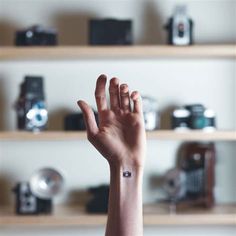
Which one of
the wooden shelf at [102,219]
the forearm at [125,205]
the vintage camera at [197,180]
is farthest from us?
the vintage camera at [197,180]

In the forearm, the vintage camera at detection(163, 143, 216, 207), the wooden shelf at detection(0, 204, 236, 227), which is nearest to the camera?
the forearm

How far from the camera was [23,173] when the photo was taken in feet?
7.78

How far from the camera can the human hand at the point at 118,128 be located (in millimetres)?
1126

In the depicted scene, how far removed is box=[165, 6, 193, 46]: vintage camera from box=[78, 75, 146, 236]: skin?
107cm

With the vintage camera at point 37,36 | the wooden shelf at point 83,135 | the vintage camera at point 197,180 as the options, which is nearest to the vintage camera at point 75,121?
the wooden shelf at point 83,135

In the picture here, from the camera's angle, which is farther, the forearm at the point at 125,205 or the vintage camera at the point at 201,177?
the vintage camera at the point at 201,177

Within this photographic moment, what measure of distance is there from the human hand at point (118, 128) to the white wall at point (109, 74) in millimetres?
1205

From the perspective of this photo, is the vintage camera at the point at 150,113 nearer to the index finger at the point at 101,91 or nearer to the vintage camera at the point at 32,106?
the vintage camera at the point at 32,106

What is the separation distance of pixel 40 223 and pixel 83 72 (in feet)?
2.13

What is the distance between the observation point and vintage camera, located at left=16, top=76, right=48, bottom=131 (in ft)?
7.14

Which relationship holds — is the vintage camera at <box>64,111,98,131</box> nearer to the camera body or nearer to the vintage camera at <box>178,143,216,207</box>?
the camera body

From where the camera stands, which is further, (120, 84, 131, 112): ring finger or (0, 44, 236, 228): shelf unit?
(0, 44, 236, 228): shelf unit

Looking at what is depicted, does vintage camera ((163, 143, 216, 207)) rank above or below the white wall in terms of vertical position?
below

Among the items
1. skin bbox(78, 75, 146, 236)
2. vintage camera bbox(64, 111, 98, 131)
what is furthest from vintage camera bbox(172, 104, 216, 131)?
skin bbox(78, 75, 146, 236)
